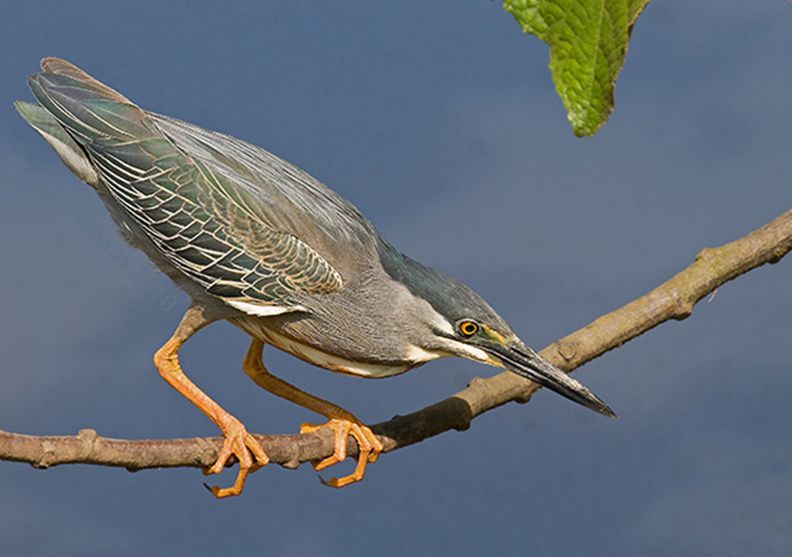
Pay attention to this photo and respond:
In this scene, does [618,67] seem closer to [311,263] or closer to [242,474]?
[311,263]

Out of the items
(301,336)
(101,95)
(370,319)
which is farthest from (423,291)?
(101,95)

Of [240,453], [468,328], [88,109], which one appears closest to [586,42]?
[468,328]

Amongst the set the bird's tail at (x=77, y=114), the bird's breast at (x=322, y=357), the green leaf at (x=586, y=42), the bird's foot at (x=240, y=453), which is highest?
the bird's tail at (x=77, y=114)

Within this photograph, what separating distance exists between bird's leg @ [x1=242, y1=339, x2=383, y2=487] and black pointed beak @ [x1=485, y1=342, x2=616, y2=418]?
1.80ft

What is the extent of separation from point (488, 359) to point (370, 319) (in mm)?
404

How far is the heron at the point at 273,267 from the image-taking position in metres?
3.62

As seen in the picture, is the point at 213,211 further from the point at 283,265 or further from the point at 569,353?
the point at 569,353

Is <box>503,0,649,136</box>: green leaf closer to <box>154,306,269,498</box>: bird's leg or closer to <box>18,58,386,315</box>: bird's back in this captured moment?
<box>18,58,386,315</box>: bird's back

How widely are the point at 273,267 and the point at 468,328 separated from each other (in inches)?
25.4

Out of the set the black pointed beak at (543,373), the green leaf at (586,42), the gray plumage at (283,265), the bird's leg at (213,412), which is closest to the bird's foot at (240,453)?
the bird's leg at (213,412)

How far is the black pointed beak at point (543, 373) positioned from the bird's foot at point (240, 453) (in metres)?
0.82

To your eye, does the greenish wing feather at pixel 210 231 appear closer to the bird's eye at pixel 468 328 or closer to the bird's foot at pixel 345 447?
the bird's eye at pixel 468 328

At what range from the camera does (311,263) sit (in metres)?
3.62

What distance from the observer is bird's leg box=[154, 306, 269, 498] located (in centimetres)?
371
